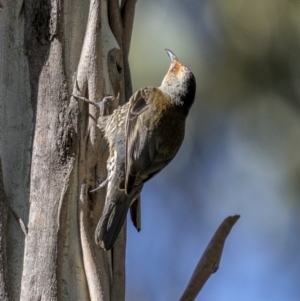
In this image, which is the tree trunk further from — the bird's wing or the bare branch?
the bare branch

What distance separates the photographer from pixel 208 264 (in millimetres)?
2662

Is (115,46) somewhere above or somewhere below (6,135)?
above

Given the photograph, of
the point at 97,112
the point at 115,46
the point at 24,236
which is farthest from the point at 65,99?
the point at 24,236

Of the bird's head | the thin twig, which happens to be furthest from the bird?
the thin twig

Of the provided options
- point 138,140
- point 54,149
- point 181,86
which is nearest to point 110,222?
point 54,149

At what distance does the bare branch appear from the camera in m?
2.64

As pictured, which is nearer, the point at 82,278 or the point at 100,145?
the point at 82,278

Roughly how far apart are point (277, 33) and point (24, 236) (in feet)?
7.16

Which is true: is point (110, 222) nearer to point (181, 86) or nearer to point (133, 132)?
point (133, 132)

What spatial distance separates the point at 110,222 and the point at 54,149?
342mm

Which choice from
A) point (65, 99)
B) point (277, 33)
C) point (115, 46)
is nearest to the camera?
point (65, 99)

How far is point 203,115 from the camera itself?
14.3 feet

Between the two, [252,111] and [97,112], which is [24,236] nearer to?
[97,112]

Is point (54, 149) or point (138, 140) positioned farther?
point (138, 140)
